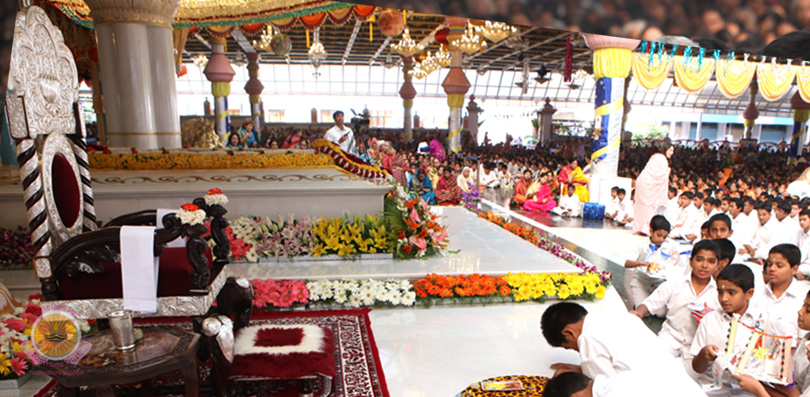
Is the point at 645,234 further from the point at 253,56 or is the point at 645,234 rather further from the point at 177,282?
the point at 253,56

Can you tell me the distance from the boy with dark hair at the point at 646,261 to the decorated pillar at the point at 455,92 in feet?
34.0

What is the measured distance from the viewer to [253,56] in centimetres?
1906

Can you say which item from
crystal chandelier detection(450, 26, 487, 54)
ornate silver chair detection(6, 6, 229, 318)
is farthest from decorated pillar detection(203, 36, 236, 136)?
ornate silver chair detection(6, 6, 229, 318)

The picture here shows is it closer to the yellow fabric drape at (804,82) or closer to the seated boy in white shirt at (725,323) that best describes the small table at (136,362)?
the seated boy in white shirt at (725,323)

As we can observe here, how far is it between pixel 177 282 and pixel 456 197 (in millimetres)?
6027

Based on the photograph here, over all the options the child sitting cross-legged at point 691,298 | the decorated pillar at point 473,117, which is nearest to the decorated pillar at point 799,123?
the decorated pillar at point 473,117

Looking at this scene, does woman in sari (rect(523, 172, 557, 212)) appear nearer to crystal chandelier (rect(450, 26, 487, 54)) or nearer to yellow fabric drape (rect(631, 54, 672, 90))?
yellow fabric drape (rect(631, 54, 672, 90))

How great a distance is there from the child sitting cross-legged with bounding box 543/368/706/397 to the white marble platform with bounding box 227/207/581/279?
234 centimetres

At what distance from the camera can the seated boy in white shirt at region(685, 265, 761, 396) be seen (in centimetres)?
215

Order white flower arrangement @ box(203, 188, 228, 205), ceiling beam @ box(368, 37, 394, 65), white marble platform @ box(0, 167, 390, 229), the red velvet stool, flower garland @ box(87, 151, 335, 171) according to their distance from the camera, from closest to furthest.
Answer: the red velvet stool < white flower arrangement @ box(203, 188, 228, 205) < white marble platform @ box(0, 167, 390, 229) < flower garland @ box(87, 151, 335, 171) < ceiling beam @ box(368, 37, 394, 65)

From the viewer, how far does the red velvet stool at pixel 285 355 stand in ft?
7.50

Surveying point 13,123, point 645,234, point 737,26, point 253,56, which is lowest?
point 645,234

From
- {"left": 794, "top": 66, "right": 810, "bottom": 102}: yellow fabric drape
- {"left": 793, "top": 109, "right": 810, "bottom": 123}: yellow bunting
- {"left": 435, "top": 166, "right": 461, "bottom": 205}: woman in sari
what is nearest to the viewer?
{"left": 435, "top": 166, "right": 461, "bottom": 205}: woman in sari

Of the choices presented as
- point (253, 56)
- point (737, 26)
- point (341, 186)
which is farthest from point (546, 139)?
point (737, 26)
